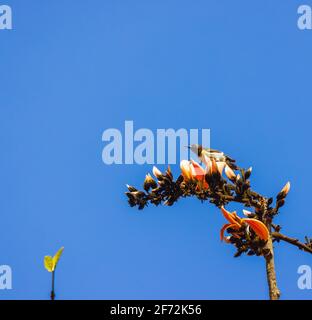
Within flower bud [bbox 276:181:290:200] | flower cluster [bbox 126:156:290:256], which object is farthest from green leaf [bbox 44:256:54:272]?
flower bud [bbox 276:181:290:200]

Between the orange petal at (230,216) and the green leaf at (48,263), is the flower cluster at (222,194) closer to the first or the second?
the orange petal at (230,216)

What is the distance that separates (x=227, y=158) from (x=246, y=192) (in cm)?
55

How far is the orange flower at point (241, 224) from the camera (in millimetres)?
6438

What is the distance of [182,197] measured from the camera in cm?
707

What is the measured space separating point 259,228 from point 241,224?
0.67ft

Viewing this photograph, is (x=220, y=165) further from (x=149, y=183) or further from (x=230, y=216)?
(x=149, y=183)

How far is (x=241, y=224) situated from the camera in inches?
259

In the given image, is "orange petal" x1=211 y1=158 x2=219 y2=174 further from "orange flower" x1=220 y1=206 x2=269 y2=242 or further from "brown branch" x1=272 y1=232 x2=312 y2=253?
"brown branch" x1=272 y1=232 x2=312 y2=253

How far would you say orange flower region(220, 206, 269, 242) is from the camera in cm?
644

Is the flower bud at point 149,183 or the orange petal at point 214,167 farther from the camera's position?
the flower bud at point 149,183

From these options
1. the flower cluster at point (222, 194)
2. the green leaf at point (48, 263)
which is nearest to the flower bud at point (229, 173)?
the flower cluster at point (222, 194)
